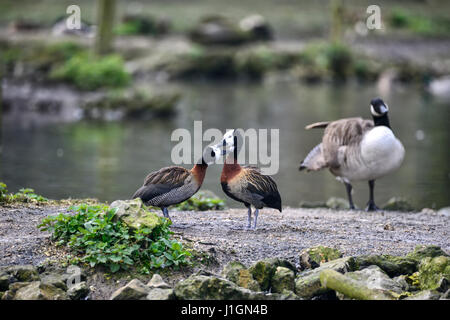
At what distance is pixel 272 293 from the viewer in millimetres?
6965

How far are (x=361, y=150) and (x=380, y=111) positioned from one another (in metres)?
0.71

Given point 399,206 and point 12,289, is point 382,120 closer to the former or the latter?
point 399,206

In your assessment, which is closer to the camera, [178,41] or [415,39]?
[178,41]

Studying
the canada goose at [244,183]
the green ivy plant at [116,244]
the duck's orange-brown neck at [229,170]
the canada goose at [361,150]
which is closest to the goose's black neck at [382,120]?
the canada goose at [361,150]

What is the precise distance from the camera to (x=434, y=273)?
7113mm

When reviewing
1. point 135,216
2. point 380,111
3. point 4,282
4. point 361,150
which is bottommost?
point 4,282

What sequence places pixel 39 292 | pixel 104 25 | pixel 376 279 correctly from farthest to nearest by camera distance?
1. pixel 104 25
2. pixel 376 279
3. pixel 39 292

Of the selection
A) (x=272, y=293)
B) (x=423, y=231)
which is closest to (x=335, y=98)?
(x=423, y=231)

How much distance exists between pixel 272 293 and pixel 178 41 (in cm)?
3440

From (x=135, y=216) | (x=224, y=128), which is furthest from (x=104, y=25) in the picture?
(x=135, y=216)

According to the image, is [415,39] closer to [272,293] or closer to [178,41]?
[178,41]

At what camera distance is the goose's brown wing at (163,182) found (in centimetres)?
838
